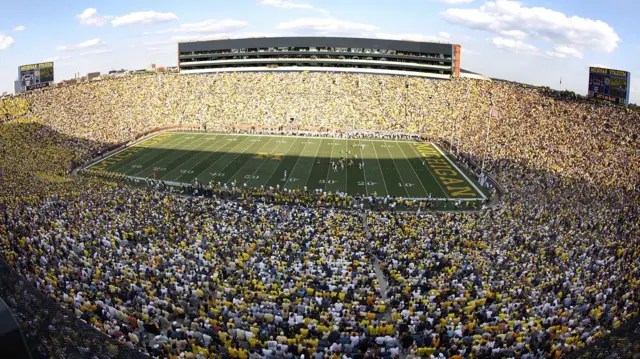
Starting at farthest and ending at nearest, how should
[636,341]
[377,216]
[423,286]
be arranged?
[377,216] → [423,286] → [636,341]

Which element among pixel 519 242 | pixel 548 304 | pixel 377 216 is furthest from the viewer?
pixel 377 216

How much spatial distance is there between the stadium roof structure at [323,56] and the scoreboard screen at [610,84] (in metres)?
30.6

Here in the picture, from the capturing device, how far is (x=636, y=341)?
31.6ft

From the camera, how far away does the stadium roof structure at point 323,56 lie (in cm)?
7888

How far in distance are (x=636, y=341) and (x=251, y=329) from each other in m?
9.51

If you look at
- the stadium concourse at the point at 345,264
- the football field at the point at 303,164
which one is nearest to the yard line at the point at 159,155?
the football field at the point at 303,164

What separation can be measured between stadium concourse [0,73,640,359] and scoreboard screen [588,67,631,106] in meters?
3.96

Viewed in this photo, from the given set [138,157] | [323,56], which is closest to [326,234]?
[138,157]

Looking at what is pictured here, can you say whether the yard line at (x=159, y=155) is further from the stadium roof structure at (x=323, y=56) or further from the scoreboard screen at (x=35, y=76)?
the stadium roof structure at (x=323, y=56)

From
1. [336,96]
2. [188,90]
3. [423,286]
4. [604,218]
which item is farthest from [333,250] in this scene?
[188,90]

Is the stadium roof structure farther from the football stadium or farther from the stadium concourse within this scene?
the stadium concourse

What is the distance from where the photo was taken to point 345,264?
19.2 metres

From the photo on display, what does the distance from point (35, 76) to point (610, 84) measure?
239 feet

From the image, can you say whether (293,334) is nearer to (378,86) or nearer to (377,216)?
(377,216)
